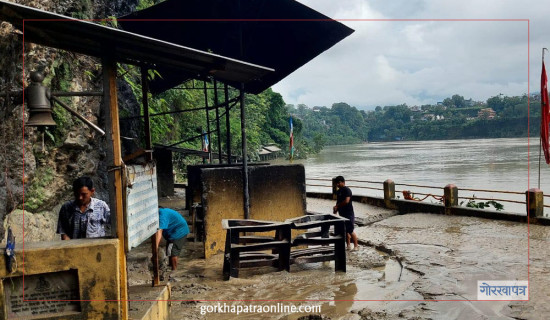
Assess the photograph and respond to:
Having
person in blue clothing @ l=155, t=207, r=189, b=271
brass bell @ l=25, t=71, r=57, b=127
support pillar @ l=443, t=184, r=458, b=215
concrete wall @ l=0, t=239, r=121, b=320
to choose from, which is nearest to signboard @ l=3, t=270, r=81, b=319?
concrete wall @ l=0, t=239, r=121, b=320

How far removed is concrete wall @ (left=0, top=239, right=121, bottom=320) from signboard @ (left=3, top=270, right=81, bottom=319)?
0.11ft

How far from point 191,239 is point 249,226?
337 centimetres

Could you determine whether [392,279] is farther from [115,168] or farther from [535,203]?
[535,203]

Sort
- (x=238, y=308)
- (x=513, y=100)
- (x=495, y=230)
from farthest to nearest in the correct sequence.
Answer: (x=513, y=100) < (x=495, y=230) < (x=238, y=308)

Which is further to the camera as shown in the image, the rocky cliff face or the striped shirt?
the rocky cliff face

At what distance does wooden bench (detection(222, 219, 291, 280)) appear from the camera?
20.9ft

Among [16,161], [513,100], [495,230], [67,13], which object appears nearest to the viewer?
[16,161]

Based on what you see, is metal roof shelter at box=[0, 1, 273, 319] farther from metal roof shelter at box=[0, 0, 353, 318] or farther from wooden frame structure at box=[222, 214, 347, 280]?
wooden frame structure at box=[222, 214, 347, 280]

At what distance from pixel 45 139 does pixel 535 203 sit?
10754 millimetres

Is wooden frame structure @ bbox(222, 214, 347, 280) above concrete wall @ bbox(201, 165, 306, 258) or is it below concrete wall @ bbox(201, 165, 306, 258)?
below

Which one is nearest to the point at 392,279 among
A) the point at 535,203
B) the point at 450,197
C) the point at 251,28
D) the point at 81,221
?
the point at 81,221

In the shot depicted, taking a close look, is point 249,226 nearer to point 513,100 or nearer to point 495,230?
point 495,230

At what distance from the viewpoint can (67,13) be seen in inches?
330

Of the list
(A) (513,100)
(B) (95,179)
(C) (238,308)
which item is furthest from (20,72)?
(A) (513,100)
